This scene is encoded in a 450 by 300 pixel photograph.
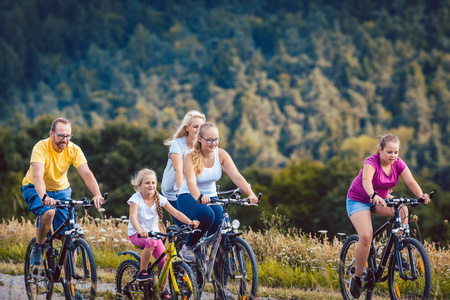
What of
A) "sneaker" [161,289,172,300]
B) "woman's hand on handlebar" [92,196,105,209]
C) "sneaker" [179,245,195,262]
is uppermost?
"woman's hand on handlebar" [92,196,105,209]

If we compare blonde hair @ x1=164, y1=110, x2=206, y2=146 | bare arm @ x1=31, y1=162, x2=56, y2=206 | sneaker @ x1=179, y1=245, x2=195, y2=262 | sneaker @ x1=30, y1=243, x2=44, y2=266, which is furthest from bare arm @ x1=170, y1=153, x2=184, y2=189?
sneaker @ x1=30, y1=243, x2=44, y2=266

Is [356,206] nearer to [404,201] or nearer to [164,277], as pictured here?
[404,201]

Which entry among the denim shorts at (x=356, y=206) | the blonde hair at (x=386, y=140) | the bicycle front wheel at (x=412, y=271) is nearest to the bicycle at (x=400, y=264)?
the bicycle front wheel at (x=412, y=271)

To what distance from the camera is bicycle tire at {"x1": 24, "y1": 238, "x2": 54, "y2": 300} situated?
6028 millimetres

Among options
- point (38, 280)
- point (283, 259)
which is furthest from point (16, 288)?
point (283, 259)

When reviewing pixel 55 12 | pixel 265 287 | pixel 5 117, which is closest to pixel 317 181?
pixel 265 287

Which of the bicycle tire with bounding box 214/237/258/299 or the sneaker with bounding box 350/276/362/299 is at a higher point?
the bicycle tire with bounding box 214/237/258/299

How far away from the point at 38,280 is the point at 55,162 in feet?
3.78

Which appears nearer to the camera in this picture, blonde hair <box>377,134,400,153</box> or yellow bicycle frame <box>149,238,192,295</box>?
→ yellow bicycle frame <box>149,238,192,295</box>

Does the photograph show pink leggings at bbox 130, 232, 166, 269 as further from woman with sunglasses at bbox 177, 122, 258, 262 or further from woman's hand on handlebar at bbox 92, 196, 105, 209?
woman's hand on handlebar at bbox 92, 196, 105, 209

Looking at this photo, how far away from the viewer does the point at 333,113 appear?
14300cm

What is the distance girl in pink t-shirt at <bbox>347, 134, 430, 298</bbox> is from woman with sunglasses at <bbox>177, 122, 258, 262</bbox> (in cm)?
99

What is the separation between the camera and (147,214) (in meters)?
5.77

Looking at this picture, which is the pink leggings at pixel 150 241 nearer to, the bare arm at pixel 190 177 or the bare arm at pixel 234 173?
the bare arm at pixel 190 177
